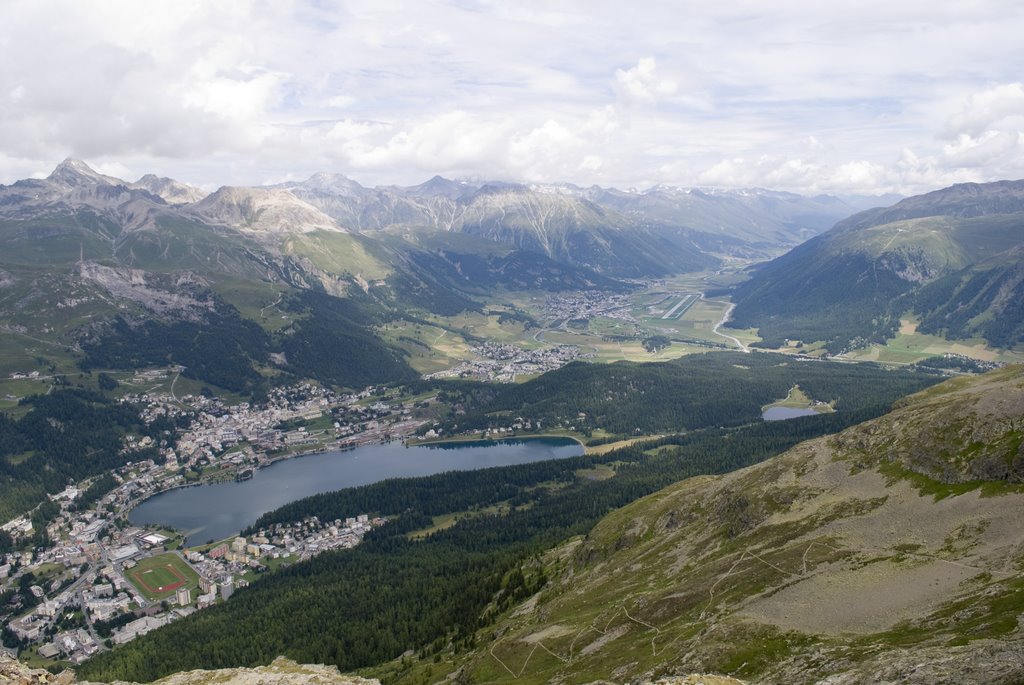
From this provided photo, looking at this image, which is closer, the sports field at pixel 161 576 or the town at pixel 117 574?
the town at pixel 117 574

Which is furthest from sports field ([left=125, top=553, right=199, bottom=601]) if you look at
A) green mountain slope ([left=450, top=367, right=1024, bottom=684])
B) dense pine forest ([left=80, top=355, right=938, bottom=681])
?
green mountain slope ([left=450, top=367, right=1024, bottom=684])

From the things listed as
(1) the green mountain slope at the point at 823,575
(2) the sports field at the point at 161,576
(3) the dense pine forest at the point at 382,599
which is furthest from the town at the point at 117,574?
(1) the green mountain slope at the point at 823,575

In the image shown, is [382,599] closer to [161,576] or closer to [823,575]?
[161,576]

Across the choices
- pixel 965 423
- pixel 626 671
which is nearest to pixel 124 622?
pixel 626 671

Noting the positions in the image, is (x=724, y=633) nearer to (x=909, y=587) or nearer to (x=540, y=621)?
(x=909, y=587)

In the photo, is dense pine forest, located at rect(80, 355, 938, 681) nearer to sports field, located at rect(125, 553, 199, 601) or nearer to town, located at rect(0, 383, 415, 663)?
town, located at rect(0, 383, 415, 663)

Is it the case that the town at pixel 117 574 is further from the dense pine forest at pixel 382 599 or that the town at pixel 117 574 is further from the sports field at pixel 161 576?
the dense pine forest at pixel 382 599
